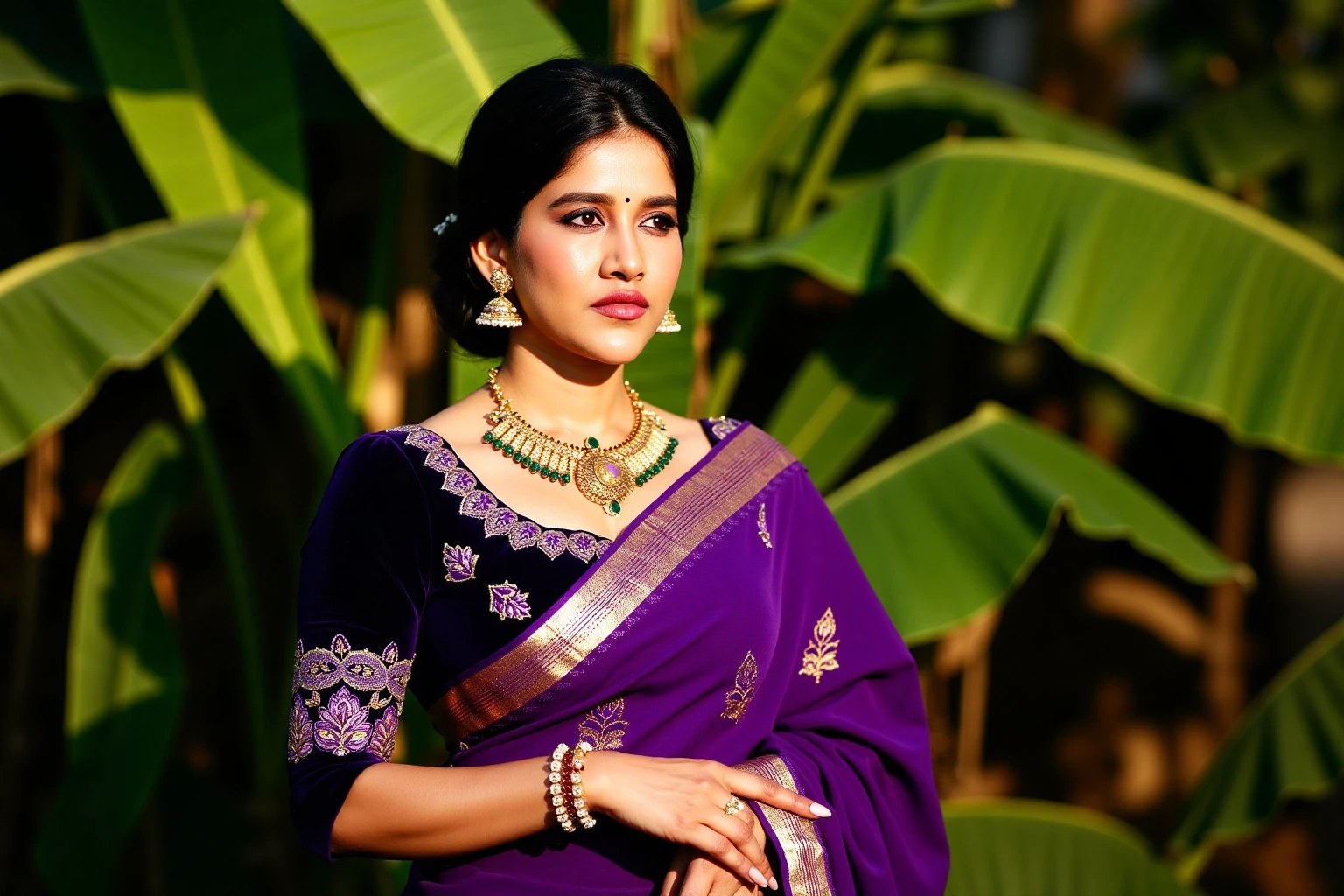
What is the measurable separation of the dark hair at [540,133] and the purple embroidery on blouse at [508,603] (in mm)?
375

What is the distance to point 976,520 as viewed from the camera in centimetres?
271

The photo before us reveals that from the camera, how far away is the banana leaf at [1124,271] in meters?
2.78

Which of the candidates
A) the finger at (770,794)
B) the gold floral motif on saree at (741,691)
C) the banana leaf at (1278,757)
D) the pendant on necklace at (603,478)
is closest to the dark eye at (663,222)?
the pendant on necklace at (603,478)

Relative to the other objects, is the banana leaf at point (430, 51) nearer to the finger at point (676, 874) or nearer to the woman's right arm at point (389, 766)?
the woman's right arm at point (389, 766)

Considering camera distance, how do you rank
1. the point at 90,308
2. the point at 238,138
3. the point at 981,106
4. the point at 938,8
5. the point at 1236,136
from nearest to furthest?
the point at 90,308 → the point at 238,138 → the point at 938,8 → the point at 981,106 → the point at 1236,136

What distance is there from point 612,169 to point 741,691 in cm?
58

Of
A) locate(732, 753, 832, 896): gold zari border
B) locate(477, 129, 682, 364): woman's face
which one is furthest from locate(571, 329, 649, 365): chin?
locate(732, 753, 832, 896): gold zari border

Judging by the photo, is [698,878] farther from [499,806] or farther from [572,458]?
[572,458]

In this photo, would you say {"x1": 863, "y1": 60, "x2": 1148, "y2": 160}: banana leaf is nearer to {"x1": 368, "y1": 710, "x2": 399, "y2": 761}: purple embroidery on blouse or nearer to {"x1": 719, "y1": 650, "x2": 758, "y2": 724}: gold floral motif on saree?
{"x1": 719, "y1": 650, "x2": 758, "y2": 724}: gold floral motif on saree

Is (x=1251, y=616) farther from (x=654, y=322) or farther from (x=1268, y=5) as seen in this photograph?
(x=654, y=322)

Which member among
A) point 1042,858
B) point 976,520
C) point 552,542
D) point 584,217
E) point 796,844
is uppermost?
point 584,217

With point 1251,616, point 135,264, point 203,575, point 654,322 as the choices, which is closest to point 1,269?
point 203,575

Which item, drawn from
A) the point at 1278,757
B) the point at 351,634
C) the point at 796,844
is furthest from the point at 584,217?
the point at 1278,757

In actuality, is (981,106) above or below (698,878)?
above
